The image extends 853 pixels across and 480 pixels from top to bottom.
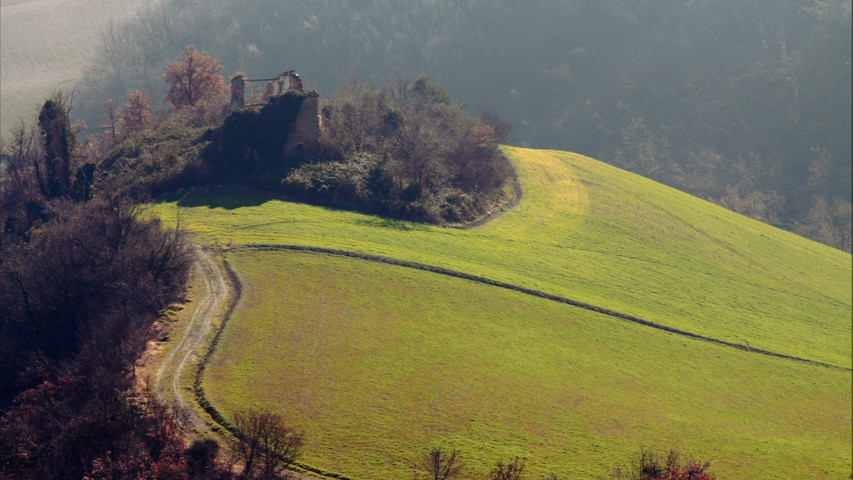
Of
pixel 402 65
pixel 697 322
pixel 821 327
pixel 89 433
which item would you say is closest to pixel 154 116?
pixel 89 433

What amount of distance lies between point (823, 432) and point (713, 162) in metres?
97.5

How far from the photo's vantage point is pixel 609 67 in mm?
145625

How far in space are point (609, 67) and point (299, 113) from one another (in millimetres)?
116414

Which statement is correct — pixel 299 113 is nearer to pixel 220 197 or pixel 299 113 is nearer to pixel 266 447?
pixel 220 197

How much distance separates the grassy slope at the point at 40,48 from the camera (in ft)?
214

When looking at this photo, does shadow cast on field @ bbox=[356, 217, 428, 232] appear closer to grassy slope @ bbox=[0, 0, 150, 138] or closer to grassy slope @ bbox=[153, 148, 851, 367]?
grassy slope @ bbox=[153, 148, 851, 367]

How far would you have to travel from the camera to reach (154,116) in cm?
7062

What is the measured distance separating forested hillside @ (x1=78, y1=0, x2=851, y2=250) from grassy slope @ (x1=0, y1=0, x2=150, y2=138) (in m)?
8.09

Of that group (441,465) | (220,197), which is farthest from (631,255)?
(220,197)

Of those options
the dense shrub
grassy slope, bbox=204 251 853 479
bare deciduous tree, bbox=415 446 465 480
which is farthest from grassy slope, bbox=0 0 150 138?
bare deciduous tree, bbox=415 446 465 480

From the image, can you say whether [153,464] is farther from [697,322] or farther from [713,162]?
[713,162]

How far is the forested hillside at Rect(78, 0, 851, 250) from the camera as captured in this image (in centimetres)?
9769

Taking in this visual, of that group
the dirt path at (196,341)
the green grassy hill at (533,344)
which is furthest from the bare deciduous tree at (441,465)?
the dirt path at (196,341)

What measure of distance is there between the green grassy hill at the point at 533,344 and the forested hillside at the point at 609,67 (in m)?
45.8
